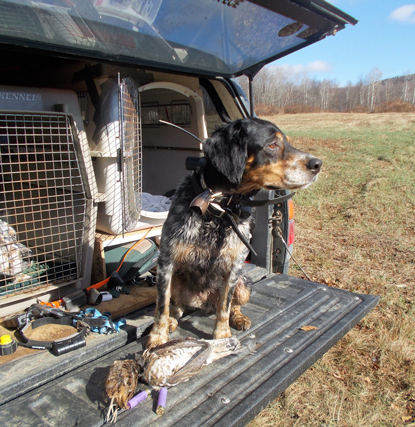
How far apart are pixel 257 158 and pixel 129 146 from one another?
53.6 inches

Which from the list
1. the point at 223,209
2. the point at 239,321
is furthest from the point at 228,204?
the point at 239,321

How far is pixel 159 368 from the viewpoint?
2.18 m

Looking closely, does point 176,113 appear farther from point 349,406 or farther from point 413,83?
point 413,83

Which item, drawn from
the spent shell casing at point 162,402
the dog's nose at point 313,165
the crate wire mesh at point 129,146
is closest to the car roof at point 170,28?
the crate wire mesh at point 129,146

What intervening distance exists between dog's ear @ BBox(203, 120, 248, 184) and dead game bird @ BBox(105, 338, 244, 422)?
1095mm

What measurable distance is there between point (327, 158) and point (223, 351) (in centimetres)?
1267

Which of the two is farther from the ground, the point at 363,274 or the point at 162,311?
the point at 162,311

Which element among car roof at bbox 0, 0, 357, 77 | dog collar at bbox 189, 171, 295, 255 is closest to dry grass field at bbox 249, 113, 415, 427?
dog collar at bbox 189, 171, 295, 255

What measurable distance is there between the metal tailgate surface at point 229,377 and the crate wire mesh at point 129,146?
1.10 m

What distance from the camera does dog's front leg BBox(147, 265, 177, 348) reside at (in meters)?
2.70

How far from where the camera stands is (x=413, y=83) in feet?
167

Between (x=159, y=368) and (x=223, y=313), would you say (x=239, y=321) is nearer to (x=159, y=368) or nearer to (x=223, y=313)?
(x=223, y=313)

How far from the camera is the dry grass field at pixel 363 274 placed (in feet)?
9.56

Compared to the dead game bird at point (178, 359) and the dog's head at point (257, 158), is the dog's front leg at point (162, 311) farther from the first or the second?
the dog's head at point (257, 158)
